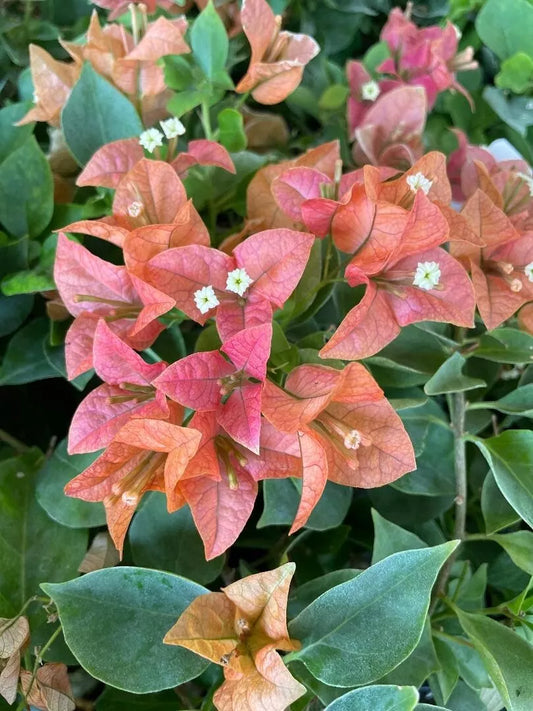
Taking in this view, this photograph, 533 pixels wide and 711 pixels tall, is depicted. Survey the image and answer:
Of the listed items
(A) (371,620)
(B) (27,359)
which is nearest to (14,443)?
(B) (27,359)

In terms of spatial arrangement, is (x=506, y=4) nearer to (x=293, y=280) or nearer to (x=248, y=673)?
(x=293, y=280)

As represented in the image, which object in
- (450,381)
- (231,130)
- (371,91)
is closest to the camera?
(450,381)

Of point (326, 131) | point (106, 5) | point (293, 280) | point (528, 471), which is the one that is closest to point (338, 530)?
point (528, 471)

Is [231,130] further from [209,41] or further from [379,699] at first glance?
[379,699]

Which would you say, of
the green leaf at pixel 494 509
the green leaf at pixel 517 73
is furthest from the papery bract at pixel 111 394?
the green leaf at pixel 517 73

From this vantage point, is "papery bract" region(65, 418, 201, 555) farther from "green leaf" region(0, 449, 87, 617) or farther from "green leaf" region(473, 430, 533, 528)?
"green leaf" region(473, 430, 533, 528)

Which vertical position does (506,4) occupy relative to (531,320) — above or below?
above
